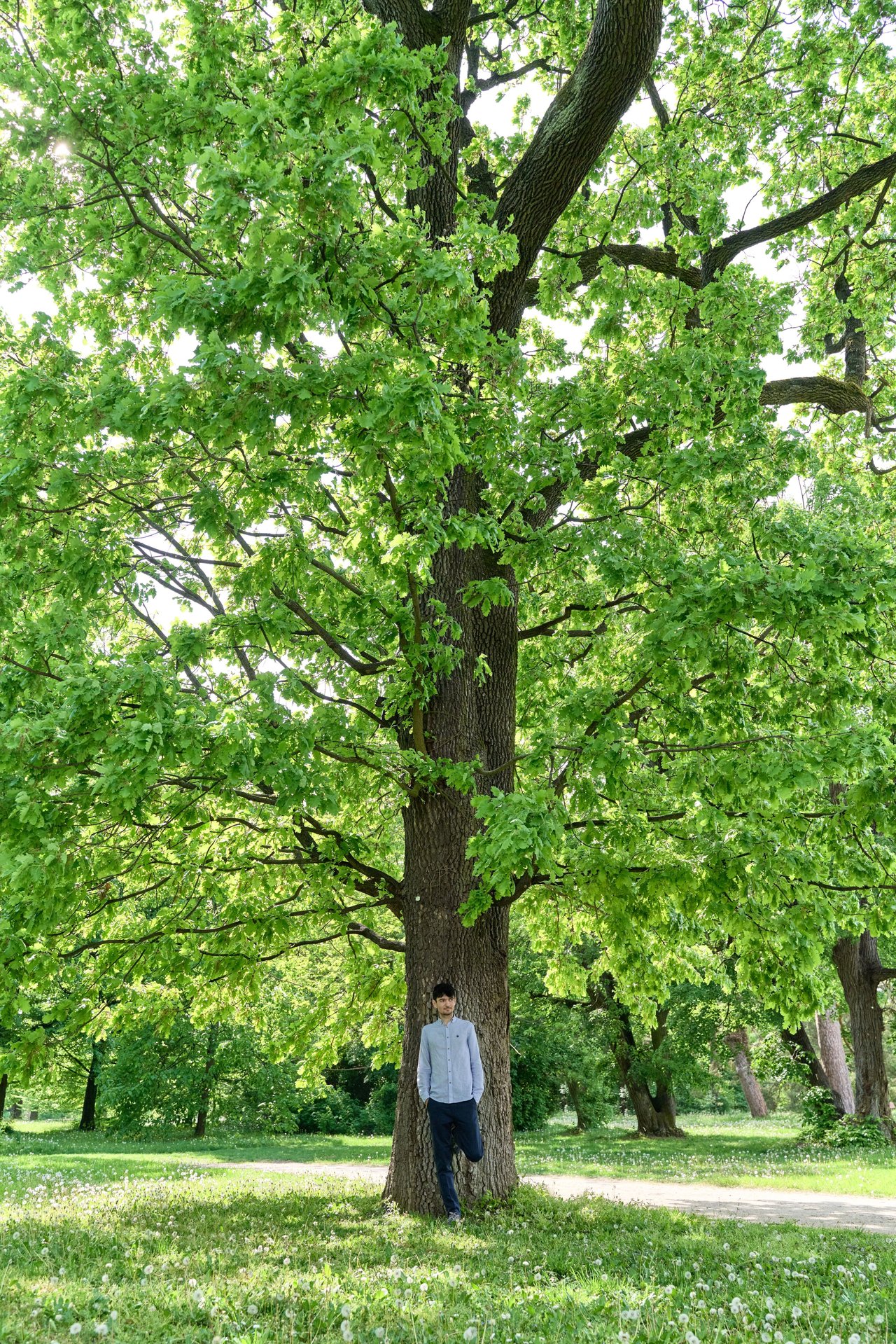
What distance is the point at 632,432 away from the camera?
35.1ft

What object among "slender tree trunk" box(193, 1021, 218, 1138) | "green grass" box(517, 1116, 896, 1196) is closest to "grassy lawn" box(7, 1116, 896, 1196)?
"green grass" box(517, 1116, 896, 1196)

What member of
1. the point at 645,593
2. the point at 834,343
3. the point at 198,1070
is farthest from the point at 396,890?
the point at 198,1070

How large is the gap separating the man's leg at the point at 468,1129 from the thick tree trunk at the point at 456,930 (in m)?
0.40

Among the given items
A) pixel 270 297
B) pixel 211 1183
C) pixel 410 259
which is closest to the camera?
pixel 270 297

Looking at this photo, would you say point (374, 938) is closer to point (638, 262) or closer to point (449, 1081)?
point (449, 1081)

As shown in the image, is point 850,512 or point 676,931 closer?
point 676,931

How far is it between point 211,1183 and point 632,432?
1075cm

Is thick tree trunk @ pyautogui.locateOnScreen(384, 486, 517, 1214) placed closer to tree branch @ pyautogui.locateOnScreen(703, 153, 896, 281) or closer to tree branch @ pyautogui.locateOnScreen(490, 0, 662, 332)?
tree branch @ pyautogui.locateOnScreen(490, 0, 662, 332)

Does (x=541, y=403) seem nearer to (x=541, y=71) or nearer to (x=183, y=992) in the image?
(x=541, y=71)

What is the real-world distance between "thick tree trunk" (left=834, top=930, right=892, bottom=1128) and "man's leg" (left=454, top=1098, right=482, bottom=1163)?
556 inches

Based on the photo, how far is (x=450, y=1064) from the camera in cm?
762

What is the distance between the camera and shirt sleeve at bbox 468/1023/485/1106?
7680mm

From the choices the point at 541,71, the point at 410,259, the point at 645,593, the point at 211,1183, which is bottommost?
the point at 211,1183

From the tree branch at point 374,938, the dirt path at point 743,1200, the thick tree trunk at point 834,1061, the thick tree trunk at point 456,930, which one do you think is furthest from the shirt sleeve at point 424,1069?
the thick tree trunk at point 834,1061
